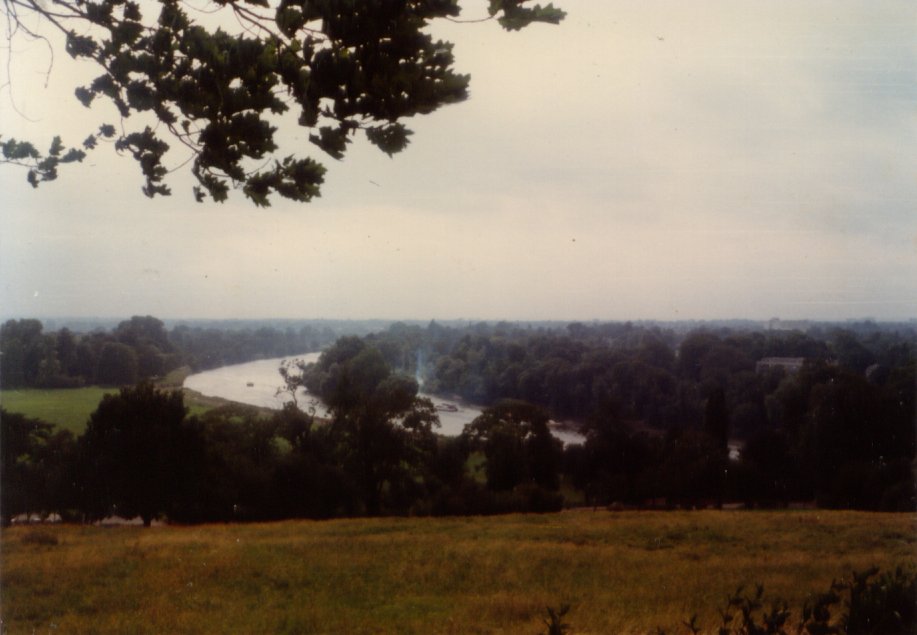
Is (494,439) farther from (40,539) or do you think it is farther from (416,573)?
(416,573)

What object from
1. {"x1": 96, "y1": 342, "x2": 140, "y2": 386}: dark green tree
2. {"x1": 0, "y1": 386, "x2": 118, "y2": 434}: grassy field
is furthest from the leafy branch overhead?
{"x1": 96, "y1": 342, "x2": 140, "y2": 386}: dark green tree

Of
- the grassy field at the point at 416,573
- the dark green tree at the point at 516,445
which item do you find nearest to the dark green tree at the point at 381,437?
the dark green tree at the point at 516,445

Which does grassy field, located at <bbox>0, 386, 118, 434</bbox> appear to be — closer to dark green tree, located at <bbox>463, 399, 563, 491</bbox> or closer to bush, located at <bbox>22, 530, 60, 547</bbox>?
bush, located at <bbox>22, 530, 60, 547</bbox>

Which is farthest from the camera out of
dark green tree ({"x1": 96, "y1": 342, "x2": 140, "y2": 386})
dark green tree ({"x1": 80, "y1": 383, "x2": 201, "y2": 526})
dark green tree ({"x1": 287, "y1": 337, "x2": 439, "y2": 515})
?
dark green tree ({"x1": 287, "y1": 337, "x2": 439, "y2": 515})

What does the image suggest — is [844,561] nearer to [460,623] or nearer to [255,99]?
[460,623]

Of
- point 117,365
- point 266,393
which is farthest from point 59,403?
point 266,393

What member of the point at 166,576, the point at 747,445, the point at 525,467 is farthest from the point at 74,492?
the point at 747,445
